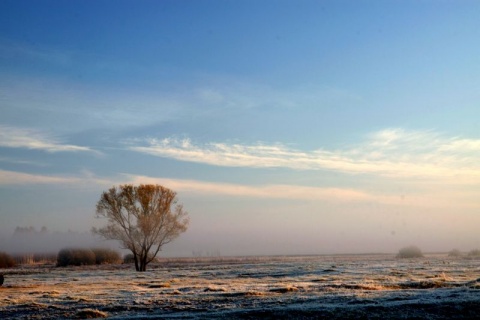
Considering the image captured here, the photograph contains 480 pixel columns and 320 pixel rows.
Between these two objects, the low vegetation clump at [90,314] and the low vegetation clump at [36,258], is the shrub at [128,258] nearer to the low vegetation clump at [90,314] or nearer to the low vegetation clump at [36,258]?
the low vegetation clump at [36,258]

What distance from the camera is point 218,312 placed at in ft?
70.9

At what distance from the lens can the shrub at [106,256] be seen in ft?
337

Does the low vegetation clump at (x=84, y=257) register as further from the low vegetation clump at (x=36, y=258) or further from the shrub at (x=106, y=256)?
the low vegetation clump at (x=36, y=258)

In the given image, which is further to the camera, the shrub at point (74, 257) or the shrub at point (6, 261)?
the shrub at point (6, 261)

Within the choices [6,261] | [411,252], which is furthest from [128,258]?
[411,252]

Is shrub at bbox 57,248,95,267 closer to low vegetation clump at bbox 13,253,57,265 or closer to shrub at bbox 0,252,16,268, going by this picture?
shrub at bbox 0,252,16,268

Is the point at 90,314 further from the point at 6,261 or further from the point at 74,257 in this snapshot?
the point at 6,261

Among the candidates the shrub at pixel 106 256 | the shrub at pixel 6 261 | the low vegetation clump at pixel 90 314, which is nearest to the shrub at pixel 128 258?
the shrub at pixel 106 256

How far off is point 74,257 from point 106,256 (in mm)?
6996

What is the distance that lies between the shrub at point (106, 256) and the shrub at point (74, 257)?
1.91 metres

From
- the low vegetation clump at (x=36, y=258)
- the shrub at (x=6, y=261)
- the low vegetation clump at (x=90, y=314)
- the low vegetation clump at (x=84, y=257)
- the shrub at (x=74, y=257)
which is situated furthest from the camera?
the low vegetation clump at (x=36, y=258)

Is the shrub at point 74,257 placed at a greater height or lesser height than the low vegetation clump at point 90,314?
greater

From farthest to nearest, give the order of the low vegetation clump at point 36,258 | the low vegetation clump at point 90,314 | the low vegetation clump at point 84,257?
the low vegetation clump at point 36,258 < the low vegetation clump at point 84,257 < the low vegetation clump at point 90,314

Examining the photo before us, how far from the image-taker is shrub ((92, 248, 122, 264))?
4043 inches
